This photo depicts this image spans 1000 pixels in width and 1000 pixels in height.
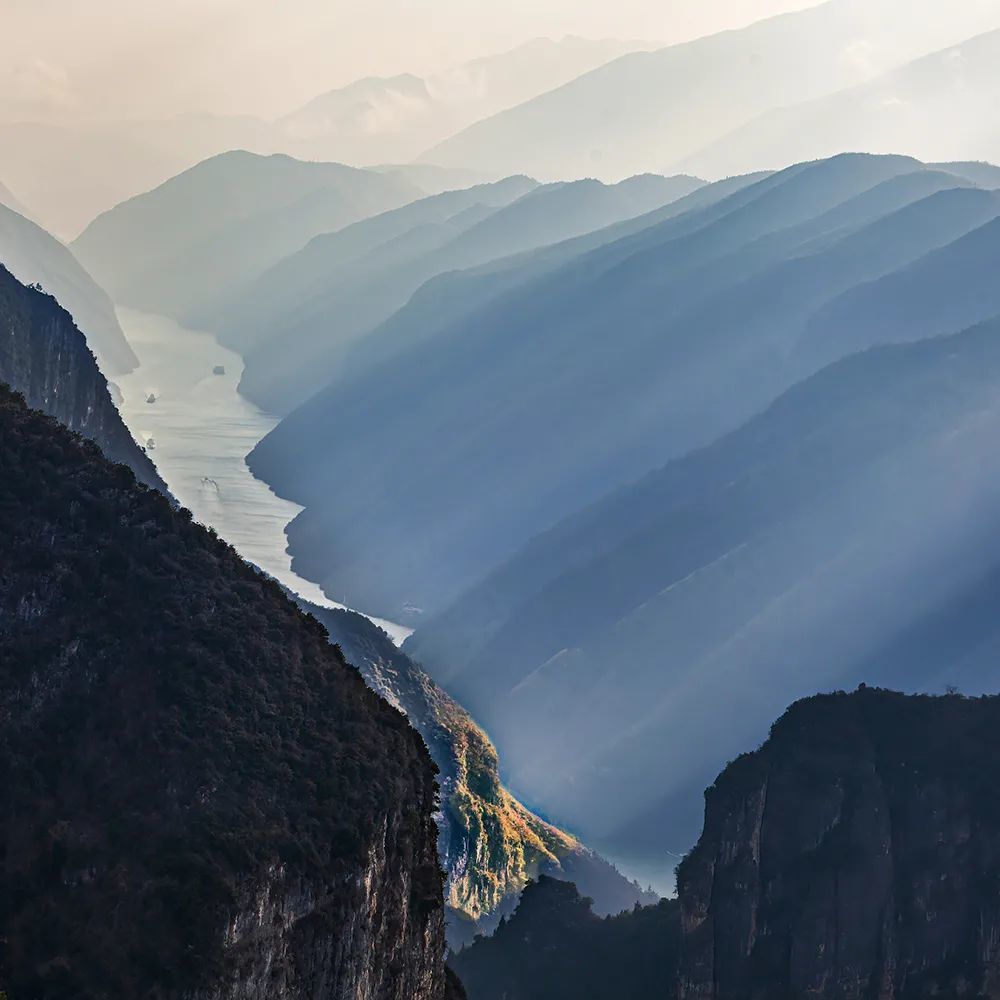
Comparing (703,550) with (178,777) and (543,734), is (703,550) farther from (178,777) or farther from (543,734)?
(178,777)

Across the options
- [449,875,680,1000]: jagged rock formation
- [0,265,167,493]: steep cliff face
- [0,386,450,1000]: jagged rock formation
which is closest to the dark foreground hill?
[449,875,680,1000]: jagged rock formation


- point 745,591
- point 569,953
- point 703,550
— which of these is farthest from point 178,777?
point 703,550

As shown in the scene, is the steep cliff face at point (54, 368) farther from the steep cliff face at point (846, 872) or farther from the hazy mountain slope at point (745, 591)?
the steep cliff face at point (846, 872)

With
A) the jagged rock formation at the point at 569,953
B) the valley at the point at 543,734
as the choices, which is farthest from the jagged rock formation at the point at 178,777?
the jagged rock formation at the point at 569,953

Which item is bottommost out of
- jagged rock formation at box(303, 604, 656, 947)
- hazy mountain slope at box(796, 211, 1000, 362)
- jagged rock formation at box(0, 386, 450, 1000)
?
jagged rock formation at box(0, 386, 450, 1000)

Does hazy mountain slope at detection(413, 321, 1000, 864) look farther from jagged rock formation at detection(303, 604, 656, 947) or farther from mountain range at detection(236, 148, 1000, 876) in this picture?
jagged rock formation at detection(303, 604, 656, 947)

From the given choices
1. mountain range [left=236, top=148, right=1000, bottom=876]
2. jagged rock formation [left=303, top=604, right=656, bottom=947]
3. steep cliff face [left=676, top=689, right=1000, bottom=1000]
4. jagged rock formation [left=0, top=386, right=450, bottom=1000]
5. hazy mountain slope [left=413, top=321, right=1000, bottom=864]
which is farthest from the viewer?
mountain range [left=236, top=148, right=1000, bottom=876]

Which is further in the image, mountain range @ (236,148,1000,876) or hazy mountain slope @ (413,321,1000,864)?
mountain range @ (236,148,1000,876)
